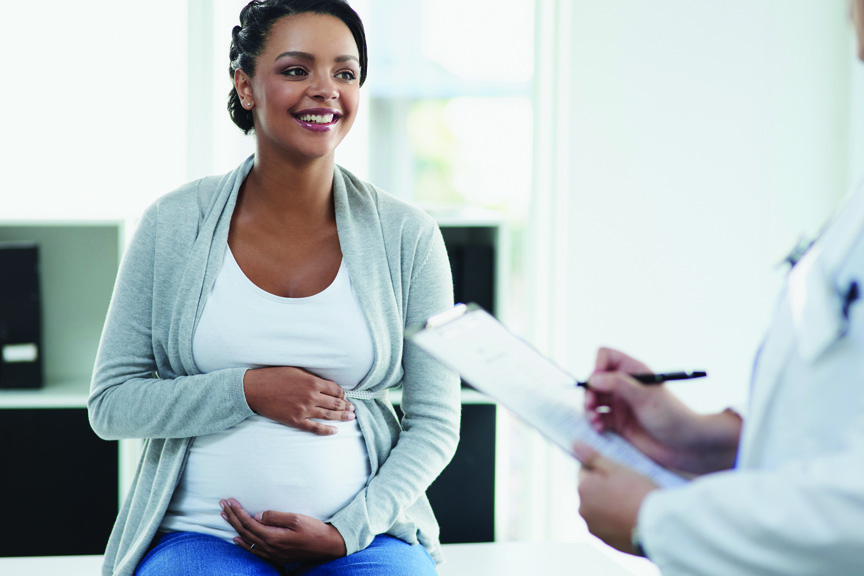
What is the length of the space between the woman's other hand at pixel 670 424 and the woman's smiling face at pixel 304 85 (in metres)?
0.74

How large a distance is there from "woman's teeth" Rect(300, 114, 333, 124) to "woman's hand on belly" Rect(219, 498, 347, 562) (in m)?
0.71

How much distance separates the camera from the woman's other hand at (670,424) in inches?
42.1

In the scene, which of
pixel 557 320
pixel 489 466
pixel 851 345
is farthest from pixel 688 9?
pixel 851 345

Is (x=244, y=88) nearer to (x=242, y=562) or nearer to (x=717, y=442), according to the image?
(x=242, y=562)

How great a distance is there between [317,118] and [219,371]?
51 cm

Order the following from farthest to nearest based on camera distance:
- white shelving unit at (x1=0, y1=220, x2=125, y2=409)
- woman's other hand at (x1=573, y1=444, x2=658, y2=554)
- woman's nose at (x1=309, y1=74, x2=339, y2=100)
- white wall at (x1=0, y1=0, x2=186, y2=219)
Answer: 1. white wall at (x1=0, y1=0, x2=186, y2=219)
2. white shelving unit at (x1=0, y1=220, x2=125, y2=409)
3. woman's nose at (x1=309, y1=74, x2=339, y2=100)
4. woman's other hand at (x1=573, y1=444, x2=658, y2=554)

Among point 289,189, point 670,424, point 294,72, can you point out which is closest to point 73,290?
point 289,189

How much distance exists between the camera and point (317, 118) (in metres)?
1.53

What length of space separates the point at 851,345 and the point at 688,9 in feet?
6.95

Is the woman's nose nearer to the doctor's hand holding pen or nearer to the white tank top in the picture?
the white tank top

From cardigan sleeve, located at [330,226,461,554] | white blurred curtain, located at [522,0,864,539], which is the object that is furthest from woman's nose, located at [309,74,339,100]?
white blurred curtain, located at [522,0,864,539]

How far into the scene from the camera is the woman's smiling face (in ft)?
4.97

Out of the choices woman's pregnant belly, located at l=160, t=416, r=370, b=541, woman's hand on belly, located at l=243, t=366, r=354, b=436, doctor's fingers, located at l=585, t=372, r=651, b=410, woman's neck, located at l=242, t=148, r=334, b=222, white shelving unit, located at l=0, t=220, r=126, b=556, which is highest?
woman's neck, located at l=242, t=148, r=334, b=222

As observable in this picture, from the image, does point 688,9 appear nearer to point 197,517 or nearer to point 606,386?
point 606,386
